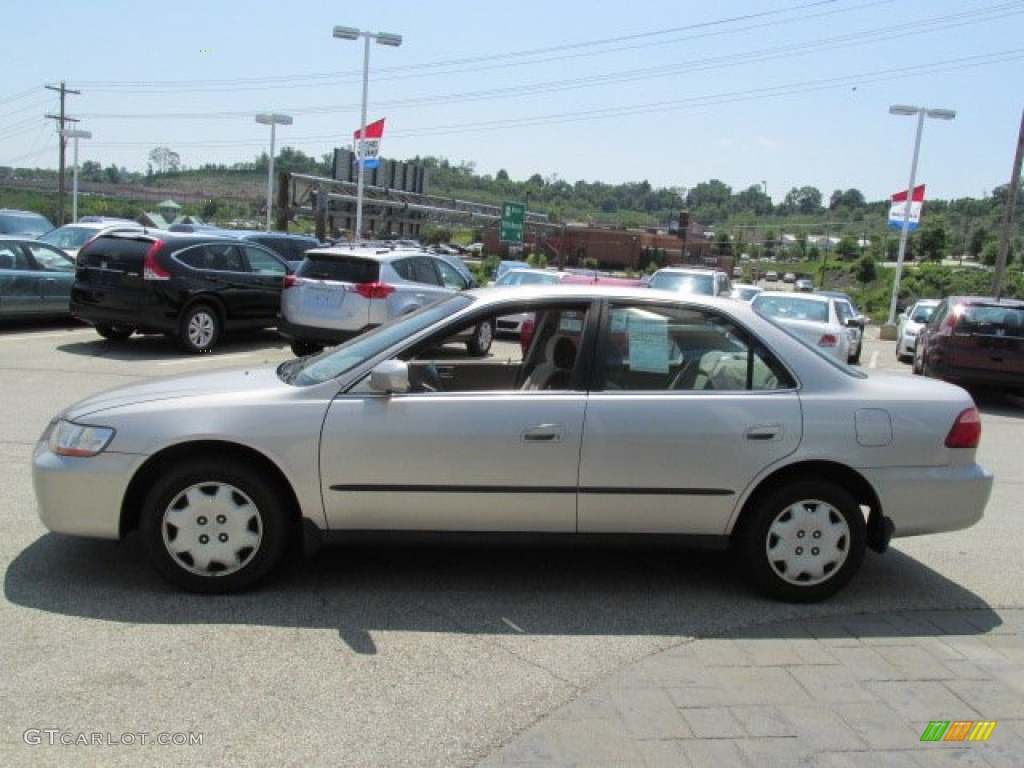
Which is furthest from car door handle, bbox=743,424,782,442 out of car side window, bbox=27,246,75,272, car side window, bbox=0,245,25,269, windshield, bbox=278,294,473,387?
car side window, bbox=27,246,75,272

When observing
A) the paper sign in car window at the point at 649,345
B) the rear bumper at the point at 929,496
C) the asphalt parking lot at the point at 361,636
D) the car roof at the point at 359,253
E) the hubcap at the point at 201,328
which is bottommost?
the asphalt parking lot at the point at 361,636

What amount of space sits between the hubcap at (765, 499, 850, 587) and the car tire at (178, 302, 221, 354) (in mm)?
10399

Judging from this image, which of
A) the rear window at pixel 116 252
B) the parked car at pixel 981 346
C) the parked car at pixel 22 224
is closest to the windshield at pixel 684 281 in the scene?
the parked car at pixel 981 346

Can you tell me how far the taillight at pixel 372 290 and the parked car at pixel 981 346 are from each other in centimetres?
835

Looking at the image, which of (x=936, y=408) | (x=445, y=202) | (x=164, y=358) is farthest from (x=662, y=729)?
(x=445, y=202)

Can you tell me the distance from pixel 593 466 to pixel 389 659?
1.32 metres

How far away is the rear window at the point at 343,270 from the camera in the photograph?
1301cm

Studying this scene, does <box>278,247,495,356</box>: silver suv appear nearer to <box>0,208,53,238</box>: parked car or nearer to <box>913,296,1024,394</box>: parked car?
<box>913,296,1024,394</box>: parked car

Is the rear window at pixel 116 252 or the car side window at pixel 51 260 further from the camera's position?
the car side window at pixel 51 260

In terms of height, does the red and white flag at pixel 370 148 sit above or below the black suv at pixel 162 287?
above

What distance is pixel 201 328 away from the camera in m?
13.3

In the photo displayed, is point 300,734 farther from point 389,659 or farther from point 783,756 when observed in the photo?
point 783,756

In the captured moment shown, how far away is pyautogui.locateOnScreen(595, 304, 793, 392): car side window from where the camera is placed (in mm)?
4637

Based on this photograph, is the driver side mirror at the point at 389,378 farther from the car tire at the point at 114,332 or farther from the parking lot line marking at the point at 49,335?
the parking lot line marking at the point at 49,335
